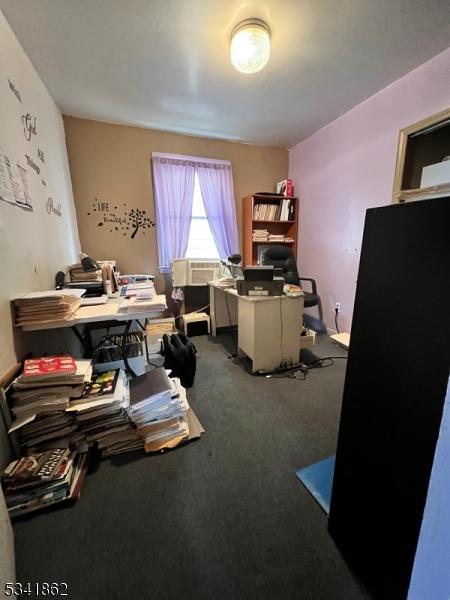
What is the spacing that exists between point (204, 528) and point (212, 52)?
2907mm

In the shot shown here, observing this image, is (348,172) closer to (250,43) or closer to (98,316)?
(250,43)

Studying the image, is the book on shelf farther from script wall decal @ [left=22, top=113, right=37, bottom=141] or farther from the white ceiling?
script wall decal @ [left=22, top=113, right=37, bottom=141]

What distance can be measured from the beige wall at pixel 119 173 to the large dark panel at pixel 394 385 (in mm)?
3013

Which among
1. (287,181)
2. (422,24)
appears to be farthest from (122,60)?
(287,181)

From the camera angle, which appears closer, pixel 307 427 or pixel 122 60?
pixel 307 427

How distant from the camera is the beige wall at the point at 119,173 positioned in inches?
112

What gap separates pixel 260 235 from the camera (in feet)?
11.8

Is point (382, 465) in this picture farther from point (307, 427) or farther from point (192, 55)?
point (192, 55)

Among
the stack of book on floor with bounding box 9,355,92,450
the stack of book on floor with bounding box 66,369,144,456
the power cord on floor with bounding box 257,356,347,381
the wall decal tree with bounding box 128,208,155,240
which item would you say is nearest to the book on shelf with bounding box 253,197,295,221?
the wall decal tree with bounding box 128,208,155,240

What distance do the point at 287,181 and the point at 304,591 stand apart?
3884mm

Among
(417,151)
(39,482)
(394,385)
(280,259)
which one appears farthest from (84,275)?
(417,151)

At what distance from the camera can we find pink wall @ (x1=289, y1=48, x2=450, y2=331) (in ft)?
6.69

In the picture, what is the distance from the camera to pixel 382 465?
0.73 meters

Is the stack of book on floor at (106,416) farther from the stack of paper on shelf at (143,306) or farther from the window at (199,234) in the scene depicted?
the window at (199,234)
